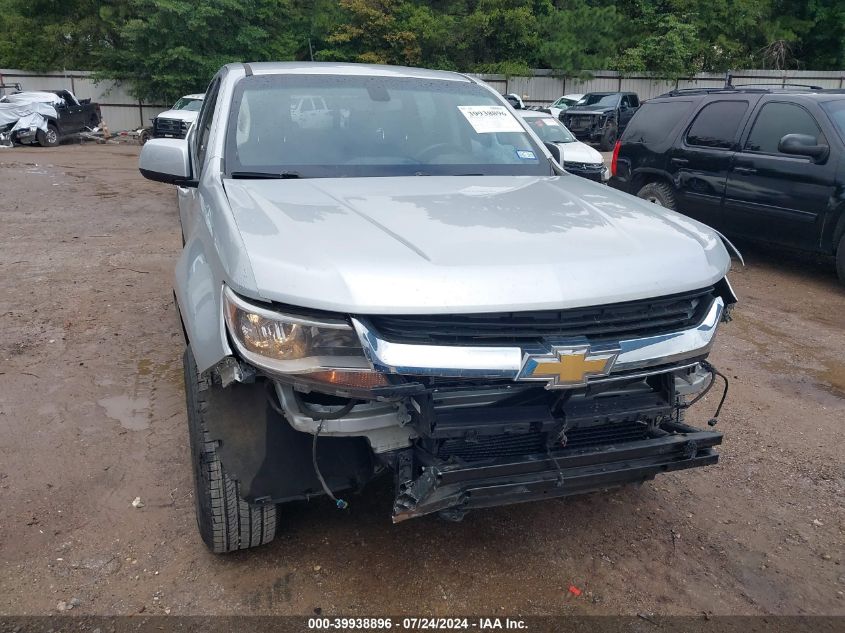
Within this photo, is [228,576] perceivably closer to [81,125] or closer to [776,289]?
[776,289]

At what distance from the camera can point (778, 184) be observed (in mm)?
6941

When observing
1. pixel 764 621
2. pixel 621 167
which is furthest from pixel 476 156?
pixel 621 167

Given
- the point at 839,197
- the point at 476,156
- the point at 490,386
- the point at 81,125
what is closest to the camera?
the point at 490,386

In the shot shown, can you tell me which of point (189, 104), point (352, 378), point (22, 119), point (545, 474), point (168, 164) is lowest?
point (22, 119)

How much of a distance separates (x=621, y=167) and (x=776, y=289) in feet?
8.49

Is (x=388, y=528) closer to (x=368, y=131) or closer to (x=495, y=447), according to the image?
(x=495, y=447)

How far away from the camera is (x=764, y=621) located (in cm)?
258

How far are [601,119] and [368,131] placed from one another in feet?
67.2

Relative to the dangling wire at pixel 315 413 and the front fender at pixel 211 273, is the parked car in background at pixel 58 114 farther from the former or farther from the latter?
the dangling wire at pixel 315 413

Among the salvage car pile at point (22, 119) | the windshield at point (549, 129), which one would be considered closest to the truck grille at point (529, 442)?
the windshield at point (549, 129)

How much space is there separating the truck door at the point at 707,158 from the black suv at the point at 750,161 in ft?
0.03

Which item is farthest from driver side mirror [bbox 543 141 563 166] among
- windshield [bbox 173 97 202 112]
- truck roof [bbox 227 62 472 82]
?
windshield [bbox 173 97 202 112]

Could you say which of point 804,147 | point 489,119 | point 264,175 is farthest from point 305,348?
point 804,147

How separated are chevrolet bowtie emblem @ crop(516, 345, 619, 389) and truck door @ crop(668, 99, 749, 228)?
5.93m
